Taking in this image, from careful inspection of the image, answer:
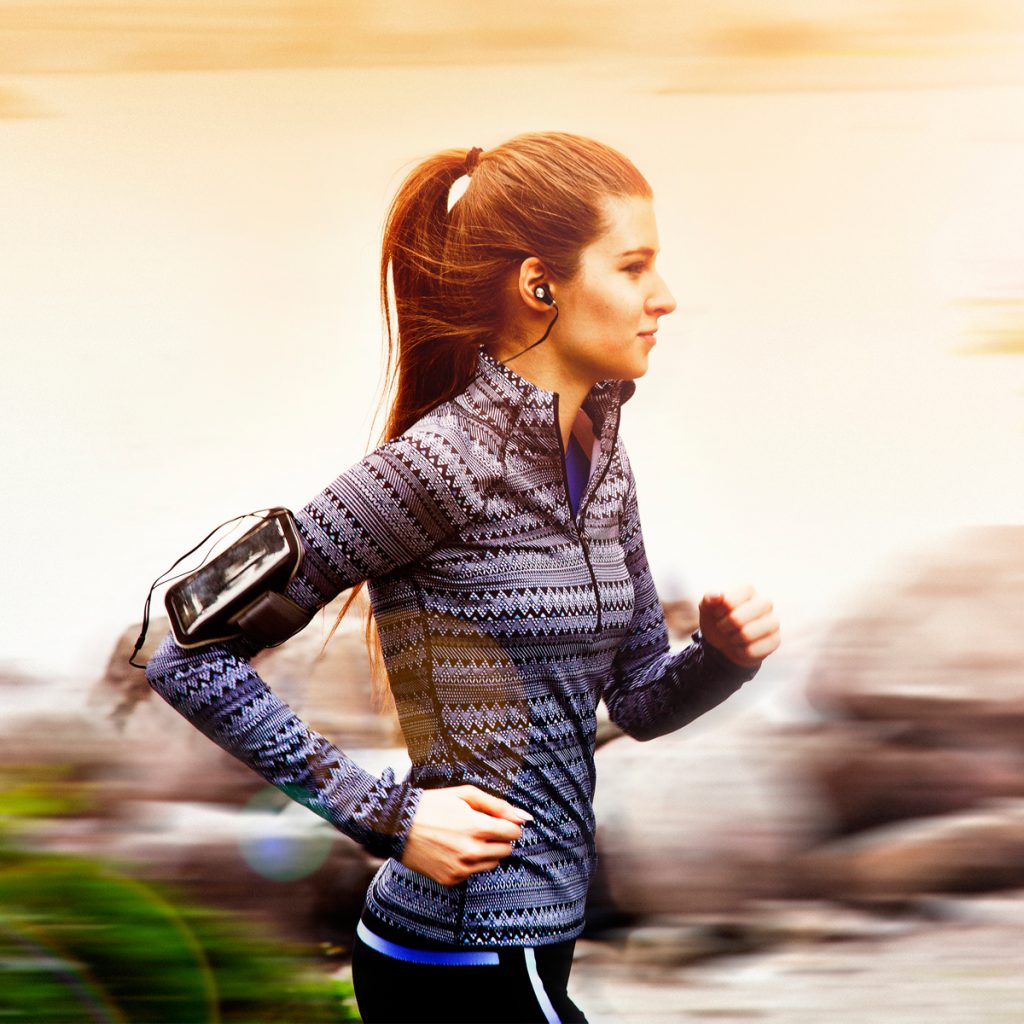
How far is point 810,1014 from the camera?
181cm

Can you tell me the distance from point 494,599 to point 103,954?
940mm

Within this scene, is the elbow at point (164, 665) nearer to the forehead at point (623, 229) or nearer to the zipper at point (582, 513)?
the zipper at point (582, 513)

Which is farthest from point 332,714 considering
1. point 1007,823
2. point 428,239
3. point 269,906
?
point 1007,823

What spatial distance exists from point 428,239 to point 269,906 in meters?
1.08

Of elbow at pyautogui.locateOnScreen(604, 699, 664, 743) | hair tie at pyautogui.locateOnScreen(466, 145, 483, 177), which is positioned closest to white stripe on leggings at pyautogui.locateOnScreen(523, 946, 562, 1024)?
elbow at pyautogui.locateOnScreen(604, 699, 664, 743)

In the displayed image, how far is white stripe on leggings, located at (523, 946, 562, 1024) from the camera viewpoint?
1.40 m

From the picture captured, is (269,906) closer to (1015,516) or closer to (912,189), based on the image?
(1015,516)

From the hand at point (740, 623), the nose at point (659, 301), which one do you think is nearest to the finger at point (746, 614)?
the hand at point (740, 623)

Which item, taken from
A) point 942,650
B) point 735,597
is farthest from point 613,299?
point 942,650

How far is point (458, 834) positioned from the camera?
134 centimetres

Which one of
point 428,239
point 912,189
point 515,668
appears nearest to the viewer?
point 515,668

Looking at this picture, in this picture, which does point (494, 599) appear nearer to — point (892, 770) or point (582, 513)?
point (582, 513)

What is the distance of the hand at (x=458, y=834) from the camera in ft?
4.40

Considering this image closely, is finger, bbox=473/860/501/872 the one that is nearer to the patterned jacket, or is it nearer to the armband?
the patterned jacket
